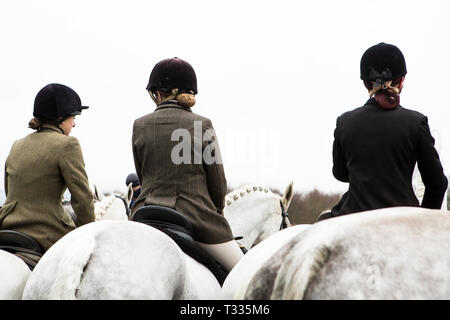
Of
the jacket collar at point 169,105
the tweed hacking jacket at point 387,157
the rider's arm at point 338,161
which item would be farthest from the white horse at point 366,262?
Answer: the jacket collar at point 169,105

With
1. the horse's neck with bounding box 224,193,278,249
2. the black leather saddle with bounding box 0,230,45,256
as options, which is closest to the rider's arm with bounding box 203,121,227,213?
the black leather saddle with bounding box 0,230,45,256

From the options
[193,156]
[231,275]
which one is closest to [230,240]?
[193,156]

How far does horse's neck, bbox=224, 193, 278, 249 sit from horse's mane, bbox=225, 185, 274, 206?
0.02 metres

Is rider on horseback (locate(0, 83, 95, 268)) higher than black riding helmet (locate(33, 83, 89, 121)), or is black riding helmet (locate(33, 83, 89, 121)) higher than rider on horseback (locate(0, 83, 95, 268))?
black riding helmet (locate(33, 83, 89, 121))

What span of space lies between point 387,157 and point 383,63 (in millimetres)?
701

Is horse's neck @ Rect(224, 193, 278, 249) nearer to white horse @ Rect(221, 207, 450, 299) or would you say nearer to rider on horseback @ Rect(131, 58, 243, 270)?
rider on horseback @ Rect(131, 58, 243, 270)

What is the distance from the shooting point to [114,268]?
9.41 feet

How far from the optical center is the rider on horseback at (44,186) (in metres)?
4.27

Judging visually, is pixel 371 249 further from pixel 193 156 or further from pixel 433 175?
pixel 193 156

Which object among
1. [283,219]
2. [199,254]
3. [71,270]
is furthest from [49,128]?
[283,219]

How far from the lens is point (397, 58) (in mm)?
3910

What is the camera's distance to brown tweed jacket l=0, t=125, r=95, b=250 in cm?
427

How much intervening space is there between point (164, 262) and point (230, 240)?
1.29 m

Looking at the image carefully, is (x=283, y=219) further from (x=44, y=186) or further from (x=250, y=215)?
(x=44, y=186)
